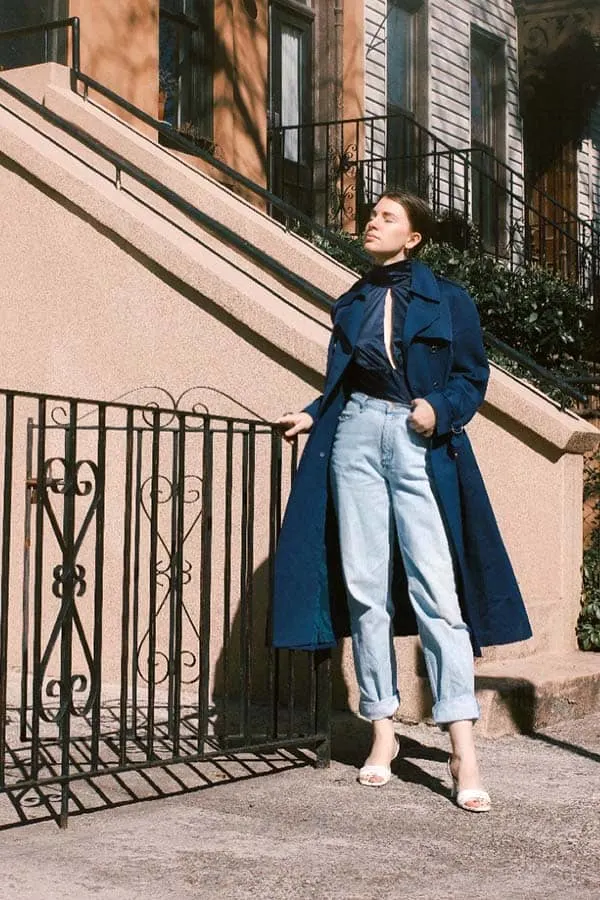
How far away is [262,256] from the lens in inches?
250

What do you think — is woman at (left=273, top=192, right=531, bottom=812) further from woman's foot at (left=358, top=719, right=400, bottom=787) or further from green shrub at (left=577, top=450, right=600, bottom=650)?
green shrub at (left=577, top=450, right=600, bottom=650)

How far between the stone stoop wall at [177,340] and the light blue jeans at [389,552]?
4.52 feet

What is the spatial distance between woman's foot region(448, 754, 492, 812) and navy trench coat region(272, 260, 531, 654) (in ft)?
1.27

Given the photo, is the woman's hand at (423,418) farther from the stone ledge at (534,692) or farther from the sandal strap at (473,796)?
the stone ledge at (534,692)

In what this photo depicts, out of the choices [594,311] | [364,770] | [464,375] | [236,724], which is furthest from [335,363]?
[594,311]

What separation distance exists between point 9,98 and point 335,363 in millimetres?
4578

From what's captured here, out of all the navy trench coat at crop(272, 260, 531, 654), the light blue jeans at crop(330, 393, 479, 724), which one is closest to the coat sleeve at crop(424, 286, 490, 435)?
the navy trench coat at crop(272, 260, 531, 654)

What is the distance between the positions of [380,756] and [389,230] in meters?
1.72

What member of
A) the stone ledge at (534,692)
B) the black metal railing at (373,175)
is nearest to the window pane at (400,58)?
the black metal railing at (373,175)

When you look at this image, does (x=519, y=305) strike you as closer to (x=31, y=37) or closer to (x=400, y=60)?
(x=31, y=37)

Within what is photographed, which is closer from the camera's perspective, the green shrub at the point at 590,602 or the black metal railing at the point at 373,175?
the green shrub at the point at 590,602

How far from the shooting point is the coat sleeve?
4.52 metres

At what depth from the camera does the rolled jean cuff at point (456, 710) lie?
14.7 feet

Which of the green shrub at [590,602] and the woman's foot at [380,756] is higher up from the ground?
the green shrub at [590,602]
